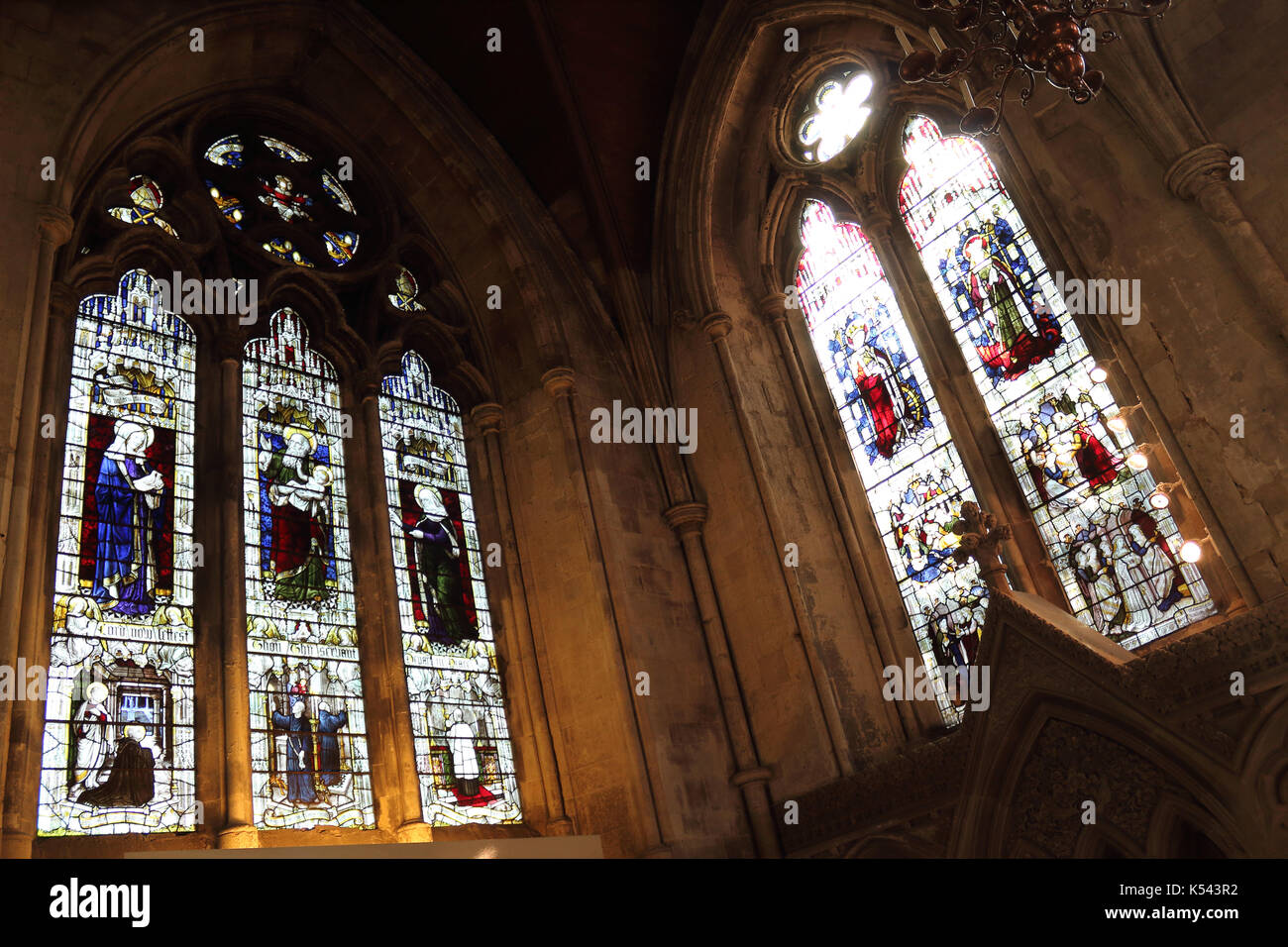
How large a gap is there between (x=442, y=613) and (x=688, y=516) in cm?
216

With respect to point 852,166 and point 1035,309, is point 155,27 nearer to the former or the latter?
point 852,166

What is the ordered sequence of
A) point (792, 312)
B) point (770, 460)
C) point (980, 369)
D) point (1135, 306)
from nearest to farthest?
point (1135, 306) → point (980, 369) → point (770, 460) → point (792, 312)

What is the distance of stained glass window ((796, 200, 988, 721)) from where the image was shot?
8484 millimetres

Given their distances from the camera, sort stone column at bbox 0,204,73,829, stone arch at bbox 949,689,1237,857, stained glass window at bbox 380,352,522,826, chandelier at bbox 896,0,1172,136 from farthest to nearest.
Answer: stained glass window at bbox 380,352,522,826
stone arch at bbox 949,689,1237,857
stone column at bbox 0,204,73,829
chandelier at bbox 896,0,1172,136

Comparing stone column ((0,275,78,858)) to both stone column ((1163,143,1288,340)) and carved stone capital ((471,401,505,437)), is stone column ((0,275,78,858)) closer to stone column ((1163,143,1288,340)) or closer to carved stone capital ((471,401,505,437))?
carved stone capital ((471,401,505,437))

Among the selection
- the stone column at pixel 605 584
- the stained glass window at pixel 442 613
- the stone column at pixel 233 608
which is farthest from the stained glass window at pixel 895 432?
the stone column at pixel 233 608

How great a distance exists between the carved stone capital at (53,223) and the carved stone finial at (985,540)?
605 cm

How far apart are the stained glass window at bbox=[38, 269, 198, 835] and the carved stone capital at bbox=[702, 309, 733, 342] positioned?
4.14 m

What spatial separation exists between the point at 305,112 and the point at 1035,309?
22.0 feet

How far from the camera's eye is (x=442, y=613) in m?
8.85

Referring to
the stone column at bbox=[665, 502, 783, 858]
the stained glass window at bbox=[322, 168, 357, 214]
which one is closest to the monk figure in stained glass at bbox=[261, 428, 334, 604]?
the stained glass window at bbox=[322, 168, 357, 214]

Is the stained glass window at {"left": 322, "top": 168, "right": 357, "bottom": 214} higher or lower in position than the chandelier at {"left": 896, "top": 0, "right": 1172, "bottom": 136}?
higher

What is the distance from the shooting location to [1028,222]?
7957 mm
